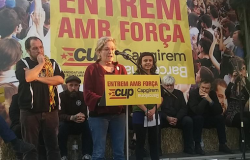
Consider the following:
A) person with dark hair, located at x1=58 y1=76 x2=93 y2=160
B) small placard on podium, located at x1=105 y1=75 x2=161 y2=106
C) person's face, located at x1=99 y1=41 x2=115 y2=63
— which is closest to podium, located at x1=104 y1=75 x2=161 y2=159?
small placard on podium, located at x1=105 y1=75 x2=161 y2=106

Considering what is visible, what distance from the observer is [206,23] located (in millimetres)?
4488

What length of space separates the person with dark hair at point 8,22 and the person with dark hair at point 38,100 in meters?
0.93

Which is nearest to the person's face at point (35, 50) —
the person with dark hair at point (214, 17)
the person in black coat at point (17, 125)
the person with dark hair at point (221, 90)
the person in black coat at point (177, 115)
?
the person in black coat at point (17, 125)

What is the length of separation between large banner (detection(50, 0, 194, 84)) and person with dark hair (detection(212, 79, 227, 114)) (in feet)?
1.38

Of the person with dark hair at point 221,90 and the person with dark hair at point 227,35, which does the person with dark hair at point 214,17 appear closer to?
the person with dark hair at point 227,35

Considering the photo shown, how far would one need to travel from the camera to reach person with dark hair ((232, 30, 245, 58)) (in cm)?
459

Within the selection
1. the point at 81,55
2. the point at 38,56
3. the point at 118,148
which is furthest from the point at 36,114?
the point at 81,55

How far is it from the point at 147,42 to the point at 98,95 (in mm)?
2048

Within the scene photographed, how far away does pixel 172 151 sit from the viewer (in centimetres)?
399

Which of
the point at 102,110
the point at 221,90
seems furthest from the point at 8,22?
the point at 221,90

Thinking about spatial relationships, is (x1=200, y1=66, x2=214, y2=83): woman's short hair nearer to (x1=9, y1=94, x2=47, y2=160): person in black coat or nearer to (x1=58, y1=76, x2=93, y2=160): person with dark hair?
(x1=58, y1=76, x2=93, y2=160): person with dark hair

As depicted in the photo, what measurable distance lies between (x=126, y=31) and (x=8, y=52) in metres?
1.64

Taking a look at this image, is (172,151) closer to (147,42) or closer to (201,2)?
(147,42)

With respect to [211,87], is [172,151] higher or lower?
lower
